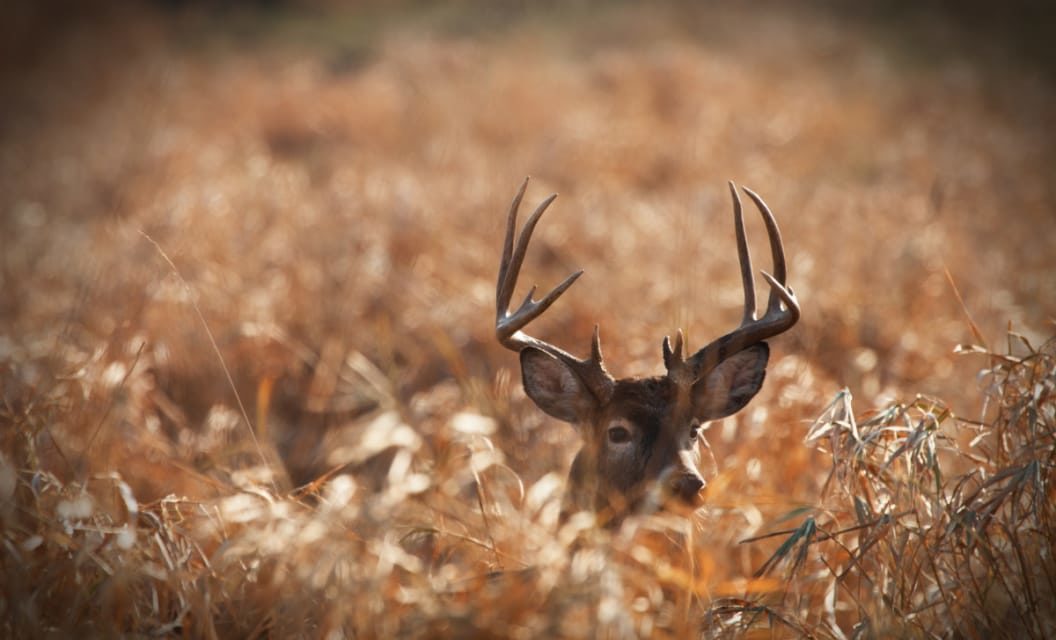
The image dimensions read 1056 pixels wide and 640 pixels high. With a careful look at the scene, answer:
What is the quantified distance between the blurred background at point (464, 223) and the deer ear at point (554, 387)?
33 cm

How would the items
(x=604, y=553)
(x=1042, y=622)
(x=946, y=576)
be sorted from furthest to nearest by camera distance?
(x=946, y=576), (x=1042, y=622), (x=604, y=553)

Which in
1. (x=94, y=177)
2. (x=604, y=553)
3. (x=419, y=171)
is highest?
(x=604, y=553)

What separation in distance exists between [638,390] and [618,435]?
0.22 meters

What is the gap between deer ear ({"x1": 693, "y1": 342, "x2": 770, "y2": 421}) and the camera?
4.07 metres

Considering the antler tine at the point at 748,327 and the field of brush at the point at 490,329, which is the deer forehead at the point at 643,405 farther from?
the field of brush at the point at 490,329

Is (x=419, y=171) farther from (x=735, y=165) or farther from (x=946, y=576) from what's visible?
(x=946, y=576)

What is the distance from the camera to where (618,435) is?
398 centimetres

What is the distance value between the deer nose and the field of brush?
139mm

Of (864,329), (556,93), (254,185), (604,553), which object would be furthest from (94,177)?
(604,553)

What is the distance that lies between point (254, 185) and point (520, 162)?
311 cm

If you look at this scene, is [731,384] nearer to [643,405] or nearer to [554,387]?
[643,405]

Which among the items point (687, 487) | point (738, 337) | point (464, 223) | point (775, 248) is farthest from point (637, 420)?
point (464, 223)

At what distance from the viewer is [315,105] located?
14164 millimetres

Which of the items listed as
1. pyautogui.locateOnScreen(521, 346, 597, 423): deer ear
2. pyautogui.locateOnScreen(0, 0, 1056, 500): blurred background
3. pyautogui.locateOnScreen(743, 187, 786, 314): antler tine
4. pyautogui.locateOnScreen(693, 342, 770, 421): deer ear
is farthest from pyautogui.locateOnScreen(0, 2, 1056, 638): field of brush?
pyautogui.locateOnScreen(743, 187, 786, 314): antler tine
